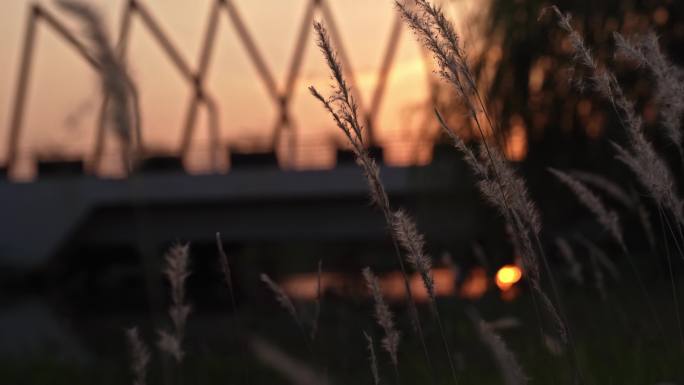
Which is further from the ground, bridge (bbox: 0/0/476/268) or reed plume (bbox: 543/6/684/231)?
bridge (bbox: 0/0/476/268)

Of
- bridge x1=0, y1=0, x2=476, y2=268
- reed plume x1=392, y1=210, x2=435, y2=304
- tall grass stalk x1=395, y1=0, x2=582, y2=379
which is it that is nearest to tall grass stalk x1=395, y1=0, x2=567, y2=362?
tall grass stalk x1=395, y1=0, x2=582, y2=379

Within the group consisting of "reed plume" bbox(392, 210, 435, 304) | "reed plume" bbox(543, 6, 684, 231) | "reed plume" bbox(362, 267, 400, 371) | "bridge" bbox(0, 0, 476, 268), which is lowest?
"reed plume" bbox(362, 267, 400, 371)

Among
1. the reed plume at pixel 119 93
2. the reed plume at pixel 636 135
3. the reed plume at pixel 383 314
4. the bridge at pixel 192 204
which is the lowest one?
the reed plume at pixel 383 314

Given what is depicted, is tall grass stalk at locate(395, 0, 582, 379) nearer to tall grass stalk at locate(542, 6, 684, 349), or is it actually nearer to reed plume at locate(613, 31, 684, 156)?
tall grass stalk at locate(542, 6, 684, 349)

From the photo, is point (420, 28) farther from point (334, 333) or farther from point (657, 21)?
point (657, 21)

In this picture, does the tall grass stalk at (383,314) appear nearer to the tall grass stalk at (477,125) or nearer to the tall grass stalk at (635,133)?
the tall grass stalk at (477,125)

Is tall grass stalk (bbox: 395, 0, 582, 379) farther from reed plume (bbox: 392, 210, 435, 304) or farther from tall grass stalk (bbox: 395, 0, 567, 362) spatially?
reed plume (bbox: 392, 210, 435, 304)

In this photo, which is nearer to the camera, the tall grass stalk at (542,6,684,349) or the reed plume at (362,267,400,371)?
the reed plume at (362,267,400,371)

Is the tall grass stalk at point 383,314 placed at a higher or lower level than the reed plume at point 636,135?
lower

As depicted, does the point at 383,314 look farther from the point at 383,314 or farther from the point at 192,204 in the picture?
the point at 192,204

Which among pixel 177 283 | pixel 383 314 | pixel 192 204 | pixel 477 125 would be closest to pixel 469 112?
pixel 477 125

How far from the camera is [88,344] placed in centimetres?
1658

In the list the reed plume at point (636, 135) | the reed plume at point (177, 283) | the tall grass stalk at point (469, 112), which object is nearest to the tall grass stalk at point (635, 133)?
the reed plume at point (636, 135)

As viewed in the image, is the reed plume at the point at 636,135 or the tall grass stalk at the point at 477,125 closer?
the tall grass stalk at the point at 477,125
